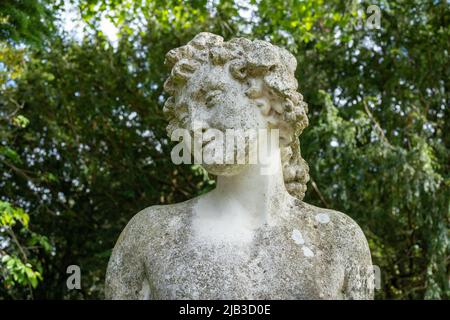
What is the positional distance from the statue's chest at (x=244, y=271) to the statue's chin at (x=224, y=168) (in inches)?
11.1

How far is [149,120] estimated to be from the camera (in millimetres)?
11766

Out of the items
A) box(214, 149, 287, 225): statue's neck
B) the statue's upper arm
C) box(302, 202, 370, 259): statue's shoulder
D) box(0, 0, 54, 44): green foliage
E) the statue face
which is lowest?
the statue's upper arm

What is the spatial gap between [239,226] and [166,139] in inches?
352

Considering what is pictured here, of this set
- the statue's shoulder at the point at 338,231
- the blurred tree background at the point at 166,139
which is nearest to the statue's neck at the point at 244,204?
the statue's shoulder at the point at 338,231

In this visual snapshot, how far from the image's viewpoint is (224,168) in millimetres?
2943

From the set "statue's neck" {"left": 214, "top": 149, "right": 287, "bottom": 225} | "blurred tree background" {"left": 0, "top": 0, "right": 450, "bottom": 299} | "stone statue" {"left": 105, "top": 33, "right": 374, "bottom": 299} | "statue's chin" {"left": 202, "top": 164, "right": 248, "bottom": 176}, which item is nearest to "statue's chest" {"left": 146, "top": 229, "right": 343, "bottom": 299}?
"stone statue" {"left": 105, "top": 33, "right": 374, "bottom": 299}

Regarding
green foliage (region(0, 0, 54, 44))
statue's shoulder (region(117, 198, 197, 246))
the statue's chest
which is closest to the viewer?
the statue's chest

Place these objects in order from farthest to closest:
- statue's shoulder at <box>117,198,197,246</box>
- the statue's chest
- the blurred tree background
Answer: the blurred tree background, statue's shoulder at <box>117,198,197,246</box>, the statue's chest

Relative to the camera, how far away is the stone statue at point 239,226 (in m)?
2.86

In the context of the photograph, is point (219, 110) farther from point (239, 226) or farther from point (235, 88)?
point (239, 226)

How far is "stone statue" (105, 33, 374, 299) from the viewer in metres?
2.86

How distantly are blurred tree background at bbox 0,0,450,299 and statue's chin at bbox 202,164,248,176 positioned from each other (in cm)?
409

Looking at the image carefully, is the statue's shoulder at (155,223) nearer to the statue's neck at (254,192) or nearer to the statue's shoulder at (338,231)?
the statue's neck at (254,192)

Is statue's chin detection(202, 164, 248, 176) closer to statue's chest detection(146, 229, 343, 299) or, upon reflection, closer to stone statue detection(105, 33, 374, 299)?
stone statue detection(105, 33, 374, 299)
